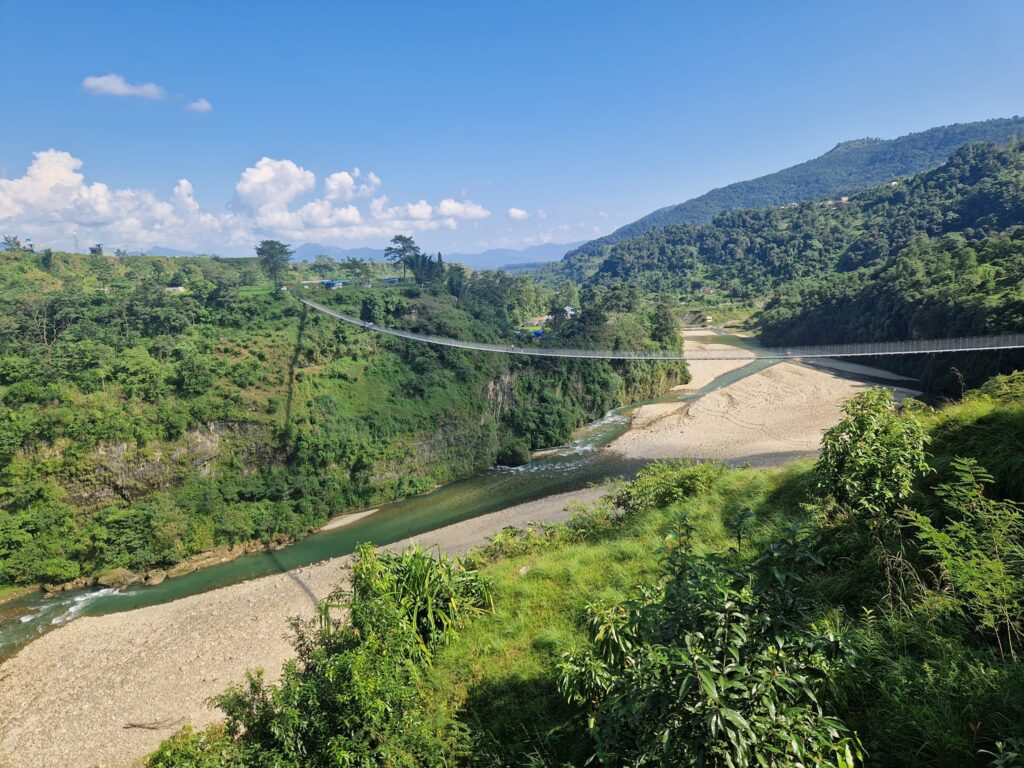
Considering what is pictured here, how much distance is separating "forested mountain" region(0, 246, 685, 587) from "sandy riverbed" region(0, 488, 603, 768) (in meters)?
4.01

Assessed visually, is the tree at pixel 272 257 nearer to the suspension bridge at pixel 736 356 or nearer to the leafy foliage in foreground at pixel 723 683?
the suspension bridge at pixel 736 356

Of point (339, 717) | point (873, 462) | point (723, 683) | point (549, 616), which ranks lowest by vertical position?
point (549, 616)

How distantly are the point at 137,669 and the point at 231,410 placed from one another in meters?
12.3

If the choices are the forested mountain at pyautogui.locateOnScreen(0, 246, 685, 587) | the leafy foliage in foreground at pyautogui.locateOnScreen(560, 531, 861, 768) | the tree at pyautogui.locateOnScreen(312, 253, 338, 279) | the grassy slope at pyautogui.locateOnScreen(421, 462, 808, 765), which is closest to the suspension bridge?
the forested mountain at pyautogui.locateOnScreen(0, 246, 685, 587)

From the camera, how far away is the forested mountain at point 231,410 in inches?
744

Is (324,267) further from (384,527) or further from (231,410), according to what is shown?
(384,527)

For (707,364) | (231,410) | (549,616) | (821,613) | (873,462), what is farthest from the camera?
(707,364)

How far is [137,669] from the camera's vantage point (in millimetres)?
13086

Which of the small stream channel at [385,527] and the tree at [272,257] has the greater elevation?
the tree at [272,257]

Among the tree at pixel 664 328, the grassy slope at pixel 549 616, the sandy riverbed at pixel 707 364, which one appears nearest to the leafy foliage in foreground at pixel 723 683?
the grassy slope at pixel 549 616

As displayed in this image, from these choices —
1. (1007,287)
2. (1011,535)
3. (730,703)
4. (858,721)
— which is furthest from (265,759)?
(1007,287)

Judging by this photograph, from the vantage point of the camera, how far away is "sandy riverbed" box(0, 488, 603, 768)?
1102 centimetres

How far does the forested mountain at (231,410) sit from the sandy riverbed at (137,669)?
401cm

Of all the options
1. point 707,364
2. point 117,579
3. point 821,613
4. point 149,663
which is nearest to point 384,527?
point 149,663
